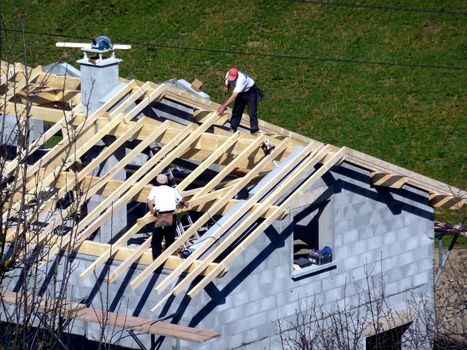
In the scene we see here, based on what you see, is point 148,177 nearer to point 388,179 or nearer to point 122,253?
point 122,253

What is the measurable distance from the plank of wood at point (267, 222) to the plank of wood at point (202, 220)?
0.66 metres

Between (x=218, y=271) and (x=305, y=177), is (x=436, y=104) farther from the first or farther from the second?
(x=218, y=271)

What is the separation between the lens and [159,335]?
18.2 meters

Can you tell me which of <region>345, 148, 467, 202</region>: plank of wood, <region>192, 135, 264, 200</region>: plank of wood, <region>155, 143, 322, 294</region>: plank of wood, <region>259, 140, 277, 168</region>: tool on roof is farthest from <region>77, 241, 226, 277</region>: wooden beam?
<region>345, 148, 467, 202</region>: plank of wood

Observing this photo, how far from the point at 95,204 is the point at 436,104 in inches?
641

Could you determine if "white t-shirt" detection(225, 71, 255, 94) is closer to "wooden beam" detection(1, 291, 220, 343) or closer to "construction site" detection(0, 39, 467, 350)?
"construction site" detection(0, 39, 467, 350)

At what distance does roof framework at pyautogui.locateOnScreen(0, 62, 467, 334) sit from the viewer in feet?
60.1

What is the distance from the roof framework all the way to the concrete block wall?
34 cm

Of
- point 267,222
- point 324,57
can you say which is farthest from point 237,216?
point 324,57

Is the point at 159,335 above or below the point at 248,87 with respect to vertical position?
below

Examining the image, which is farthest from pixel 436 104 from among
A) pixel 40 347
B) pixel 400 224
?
pixel 40 347

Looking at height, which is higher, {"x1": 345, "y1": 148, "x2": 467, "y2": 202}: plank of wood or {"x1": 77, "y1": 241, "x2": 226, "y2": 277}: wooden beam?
{"x1": 345, "y1": 148, "x2": 467, "y2": 202}: plank of wood

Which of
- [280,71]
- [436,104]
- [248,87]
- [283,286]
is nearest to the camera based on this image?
[283,286]

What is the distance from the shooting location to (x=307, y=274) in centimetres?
1992
